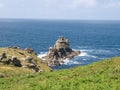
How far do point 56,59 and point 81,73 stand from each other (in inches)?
4031

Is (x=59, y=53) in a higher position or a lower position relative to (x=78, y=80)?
lower

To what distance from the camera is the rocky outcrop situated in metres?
142

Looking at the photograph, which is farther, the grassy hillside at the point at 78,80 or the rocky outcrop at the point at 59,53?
the rocky outcrop at the point at 59,53

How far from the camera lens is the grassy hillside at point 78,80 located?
3394 cm

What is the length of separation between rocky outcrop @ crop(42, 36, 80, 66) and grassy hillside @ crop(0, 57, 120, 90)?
93967 millimetres

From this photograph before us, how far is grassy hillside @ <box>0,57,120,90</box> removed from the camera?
33938 mm

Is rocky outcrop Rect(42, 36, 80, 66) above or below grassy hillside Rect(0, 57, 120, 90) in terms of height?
below

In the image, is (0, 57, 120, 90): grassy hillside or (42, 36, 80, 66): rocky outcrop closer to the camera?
(0, 57, 120, 90): grassy hillside

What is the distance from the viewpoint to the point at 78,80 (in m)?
36.7

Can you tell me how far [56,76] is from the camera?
41406 mm

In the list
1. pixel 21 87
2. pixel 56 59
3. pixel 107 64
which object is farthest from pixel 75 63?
pixel 21 87

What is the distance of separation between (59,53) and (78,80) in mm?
113808

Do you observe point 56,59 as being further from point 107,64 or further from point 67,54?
point 107,64

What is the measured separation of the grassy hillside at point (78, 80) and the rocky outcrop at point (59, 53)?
94.0 metres
